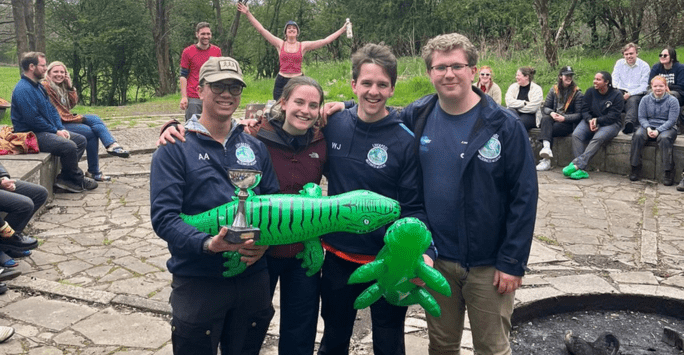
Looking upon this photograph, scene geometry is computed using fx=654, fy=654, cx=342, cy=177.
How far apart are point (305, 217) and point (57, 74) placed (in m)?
7.28

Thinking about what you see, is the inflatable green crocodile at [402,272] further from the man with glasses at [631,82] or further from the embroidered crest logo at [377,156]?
the man with glasses at [631,82]

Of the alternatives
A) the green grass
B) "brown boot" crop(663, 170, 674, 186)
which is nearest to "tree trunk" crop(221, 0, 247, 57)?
the green grass

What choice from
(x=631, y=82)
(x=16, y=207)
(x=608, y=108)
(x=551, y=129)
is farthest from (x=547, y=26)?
(x=16, y=207)

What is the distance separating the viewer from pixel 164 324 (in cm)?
479

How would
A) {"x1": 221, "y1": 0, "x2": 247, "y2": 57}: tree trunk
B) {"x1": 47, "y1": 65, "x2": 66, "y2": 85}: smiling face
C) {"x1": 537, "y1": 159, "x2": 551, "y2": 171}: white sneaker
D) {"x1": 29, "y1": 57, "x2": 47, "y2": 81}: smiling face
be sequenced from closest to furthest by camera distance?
1. {"x1": 29, "y1": 57, "x2": 47, "y2": 81}: smiling face
2. {"x1": 47, "y1": 65, "x2": 66, "y2": 85}: smiling face
3. {"x1": 537, "y1": 159, "x2": 551, "y2": 171}: white sneaker
4. {"x1": 221, "y1": 0, "x2": 247, "y2": 57}: tree trunk

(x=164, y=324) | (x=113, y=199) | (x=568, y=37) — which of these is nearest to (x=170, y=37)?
(x=568, y=37)

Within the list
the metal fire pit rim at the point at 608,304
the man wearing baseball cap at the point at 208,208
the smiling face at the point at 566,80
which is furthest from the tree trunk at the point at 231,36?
the man wearing baseball cap at the point at 208,208

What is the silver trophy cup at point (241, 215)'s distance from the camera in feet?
8.68

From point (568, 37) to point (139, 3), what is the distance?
19453 millimetres

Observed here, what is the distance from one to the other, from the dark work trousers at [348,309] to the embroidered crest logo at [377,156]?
20.3 inches

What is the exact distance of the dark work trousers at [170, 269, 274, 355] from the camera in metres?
2.93

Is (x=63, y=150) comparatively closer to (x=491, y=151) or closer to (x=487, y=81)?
(x=487, y=81)

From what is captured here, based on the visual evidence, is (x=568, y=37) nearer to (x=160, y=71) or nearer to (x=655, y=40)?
(x=655, y=40)

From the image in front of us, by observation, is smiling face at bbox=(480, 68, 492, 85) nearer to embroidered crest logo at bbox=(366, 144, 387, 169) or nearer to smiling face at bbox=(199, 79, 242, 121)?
embroidered crest logo at bbox=(366, 144, 387, 169)
